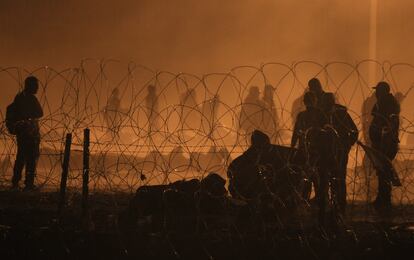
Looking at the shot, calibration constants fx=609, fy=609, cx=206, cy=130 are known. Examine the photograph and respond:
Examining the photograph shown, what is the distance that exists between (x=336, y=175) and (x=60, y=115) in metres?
2.65

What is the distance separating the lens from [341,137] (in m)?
6.23

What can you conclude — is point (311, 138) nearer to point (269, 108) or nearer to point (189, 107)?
point (269, 108)

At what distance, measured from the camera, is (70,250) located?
181 inches

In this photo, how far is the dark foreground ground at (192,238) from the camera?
4598 mm

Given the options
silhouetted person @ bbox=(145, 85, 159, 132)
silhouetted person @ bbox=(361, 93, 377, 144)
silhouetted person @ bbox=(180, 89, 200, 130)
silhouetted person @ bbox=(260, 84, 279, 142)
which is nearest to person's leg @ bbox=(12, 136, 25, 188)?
silhouetted person @ bbox=(145, 85, 159, 132)

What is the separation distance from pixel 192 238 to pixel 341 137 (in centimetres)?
208

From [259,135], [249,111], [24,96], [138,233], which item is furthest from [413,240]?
[249,111]

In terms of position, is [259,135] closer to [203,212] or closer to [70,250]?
[203,212]

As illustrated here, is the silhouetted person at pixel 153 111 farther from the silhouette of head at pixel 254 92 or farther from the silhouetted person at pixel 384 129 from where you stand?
the silhouette of head at pixel 254 92

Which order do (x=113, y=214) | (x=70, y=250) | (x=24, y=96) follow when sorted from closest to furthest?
(x=70, y=250) → (x=113, y=214) → (x=24, y=96)

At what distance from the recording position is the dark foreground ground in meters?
4.60

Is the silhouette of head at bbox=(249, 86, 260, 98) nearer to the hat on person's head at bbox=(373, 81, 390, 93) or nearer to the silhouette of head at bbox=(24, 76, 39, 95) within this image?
the hat on person's head at bbox=(373, 81, 390, 93)

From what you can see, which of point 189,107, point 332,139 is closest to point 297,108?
point 332,139

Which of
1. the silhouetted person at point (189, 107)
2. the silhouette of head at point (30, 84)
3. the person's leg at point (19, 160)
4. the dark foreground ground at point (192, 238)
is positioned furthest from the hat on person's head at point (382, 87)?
the person's leg at point (19, 160)
